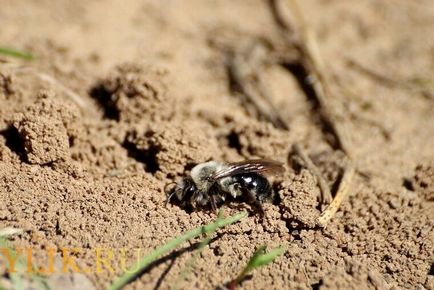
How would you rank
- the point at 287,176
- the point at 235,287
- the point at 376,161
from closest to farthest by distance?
1. the point at 235,287
2. the point at 287,176
3. the point at 376,161

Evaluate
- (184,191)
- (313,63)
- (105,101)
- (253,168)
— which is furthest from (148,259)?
(313,63)

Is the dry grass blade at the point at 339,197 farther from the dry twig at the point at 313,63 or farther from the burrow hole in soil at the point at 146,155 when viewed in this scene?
the burrow hole in soil at the point at 146,155

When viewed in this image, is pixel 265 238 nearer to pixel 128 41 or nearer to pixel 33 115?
pixel 33 115

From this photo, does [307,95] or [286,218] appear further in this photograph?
[307,95]

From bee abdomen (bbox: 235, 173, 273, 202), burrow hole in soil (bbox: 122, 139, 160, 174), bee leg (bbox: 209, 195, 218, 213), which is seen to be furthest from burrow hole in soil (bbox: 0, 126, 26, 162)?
bee abdomen (bbox: 235, 173, 273, 202)

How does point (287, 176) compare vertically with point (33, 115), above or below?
below

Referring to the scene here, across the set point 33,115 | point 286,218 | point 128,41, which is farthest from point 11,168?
point 128,41

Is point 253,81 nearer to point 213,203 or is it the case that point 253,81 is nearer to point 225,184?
point 225,184
